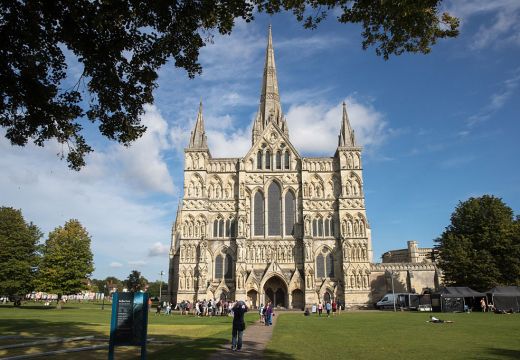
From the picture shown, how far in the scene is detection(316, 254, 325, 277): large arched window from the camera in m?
51.2

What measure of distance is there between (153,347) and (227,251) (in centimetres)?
3703

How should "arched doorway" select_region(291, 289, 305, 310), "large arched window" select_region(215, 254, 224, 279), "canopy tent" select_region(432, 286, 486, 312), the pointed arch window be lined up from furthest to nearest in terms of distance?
the pointed arch window → "large arched window" select_region(215, 254, 224, 279) → "arched doorway" select_region(291, 289, 305, 310) → "canopy tent" select_region(432, 286, 486, 312)

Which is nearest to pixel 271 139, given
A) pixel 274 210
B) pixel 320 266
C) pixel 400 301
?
pixel 274 210

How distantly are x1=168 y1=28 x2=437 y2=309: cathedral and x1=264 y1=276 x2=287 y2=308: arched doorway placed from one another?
0.39ft

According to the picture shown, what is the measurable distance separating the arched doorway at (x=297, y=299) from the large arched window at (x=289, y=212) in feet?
22.8

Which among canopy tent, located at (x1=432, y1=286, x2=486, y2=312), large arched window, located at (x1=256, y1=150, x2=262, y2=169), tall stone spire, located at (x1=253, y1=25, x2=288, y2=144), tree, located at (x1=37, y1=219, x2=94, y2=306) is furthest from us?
tall stone spire, located at (x1=253, y1=25, x2=288, y2=144)

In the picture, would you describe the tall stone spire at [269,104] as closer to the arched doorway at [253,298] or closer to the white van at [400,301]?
the arched doorway at [253,298]

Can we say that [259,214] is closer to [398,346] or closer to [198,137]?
[198,137]

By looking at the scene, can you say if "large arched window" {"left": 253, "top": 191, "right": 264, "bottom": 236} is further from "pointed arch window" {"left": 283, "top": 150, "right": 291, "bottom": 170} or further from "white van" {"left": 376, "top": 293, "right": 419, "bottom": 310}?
"white van" {"left": 376, "top": 293, "right": 419, "bottom": 310}

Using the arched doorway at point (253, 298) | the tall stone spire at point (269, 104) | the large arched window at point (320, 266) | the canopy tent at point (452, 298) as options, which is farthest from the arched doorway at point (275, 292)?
the tall stone spire at point (269, 104)

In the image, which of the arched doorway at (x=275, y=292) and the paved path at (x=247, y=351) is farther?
the arched doorway at (x=275, y=292)

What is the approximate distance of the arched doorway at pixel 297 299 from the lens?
5019 cm

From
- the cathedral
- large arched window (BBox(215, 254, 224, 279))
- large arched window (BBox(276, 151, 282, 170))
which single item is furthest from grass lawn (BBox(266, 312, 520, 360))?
large arched window (BBox(276, 151, 282, 170))

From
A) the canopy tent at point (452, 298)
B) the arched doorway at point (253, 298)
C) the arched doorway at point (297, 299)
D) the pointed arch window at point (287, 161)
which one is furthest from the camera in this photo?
the pointed arch window at point (287, 161)
